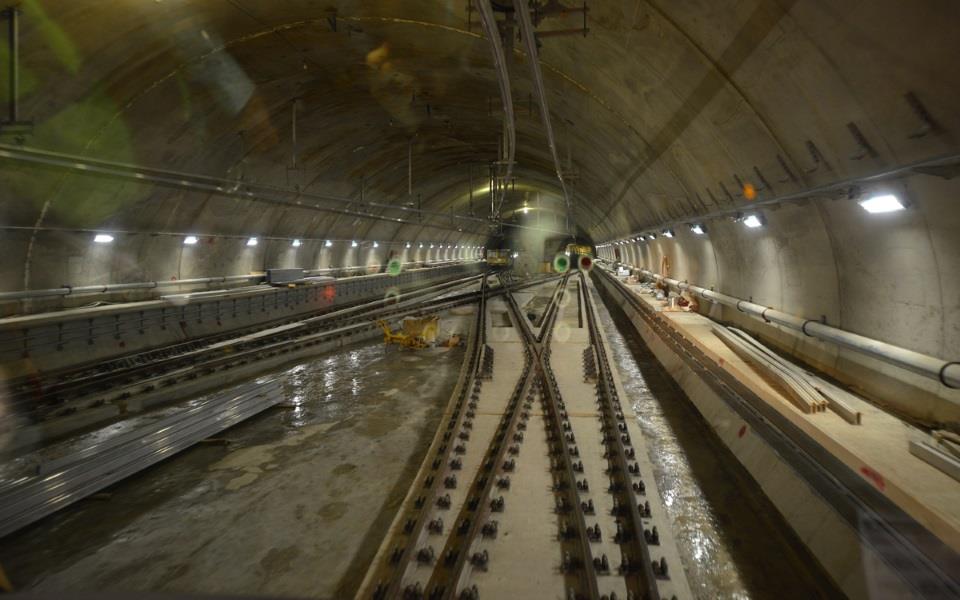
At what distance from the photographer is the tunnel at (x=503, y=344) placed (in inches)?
157

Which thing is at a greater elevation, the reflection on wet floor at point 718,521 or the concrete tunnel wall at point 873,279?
the concrete tunnel wall at point 873,279

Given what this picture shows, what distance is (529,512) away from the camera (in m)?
4.72

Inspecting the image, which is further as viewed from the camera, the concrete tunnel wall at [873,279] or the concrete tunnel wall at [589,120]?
the concrete tunnel wall at [873,279]

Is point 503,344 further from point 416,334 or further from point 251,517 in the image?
point 251,517

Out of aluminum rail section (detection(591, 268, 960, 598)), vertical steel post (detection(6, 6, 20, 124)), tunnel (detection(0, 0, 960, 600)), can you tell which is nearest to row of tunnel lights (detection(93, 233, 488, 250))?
tunnel (detection(0, 0, 960, 600))

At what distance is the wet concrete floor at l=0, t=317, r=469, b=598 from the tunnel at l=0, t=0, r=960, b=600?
4 cm

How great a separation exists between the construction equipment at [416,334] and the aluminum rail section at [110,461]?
515cm

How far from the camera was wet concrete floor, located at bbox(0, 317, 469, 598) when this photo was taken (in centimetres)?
402

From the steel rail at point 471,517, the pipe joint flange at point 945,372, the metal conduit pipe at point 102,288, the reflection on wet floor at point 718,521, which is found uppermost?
the metal conduit pipe at point 102,288

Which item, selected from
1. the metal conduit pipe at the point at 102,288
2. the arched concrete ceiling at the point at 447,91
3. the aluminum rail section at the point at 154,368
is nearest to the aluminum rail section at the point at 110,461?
the aluminum rail section at the point at 154,368

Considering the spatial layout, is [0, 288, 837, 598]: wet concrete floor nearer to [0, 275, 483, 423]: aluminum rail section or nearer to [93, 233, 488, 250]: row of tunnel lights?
[0, 275, 483, 423]: aluminum rail section

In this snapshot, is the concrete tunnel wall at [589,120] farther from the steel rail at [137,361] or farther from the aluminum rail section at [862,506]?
the steel rail at [137,361]

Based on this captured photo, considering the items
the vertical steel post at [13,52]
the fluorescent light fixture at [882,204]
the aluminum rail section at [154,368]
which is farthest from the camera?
the aluminum rail section at [154,368]

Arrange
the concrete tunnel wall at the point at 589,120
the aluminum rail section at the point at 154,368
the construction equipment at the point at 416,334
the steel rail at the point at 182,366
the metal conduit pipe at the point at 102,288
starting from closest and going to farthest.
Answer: the concrete tunnel wall at the point at 589,120 < the aluminum rail section at the point at 154,368 < the steel rail at the point at 182,366 < the metal conduit pipe at the point at 102,288 < the construction equipment at the point at 416,334
